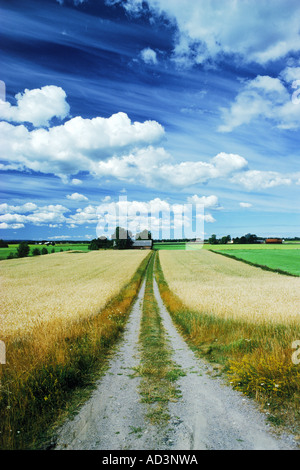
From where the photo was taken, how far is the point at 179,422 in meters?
5.56

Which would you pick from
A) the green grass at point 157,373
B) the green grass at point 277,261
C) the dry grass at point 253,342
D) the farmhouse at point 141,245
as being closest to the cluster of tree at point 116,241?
the farmhouse at point 141,245

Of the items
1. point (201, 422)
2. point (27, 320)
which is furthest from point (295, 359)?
point (27, 320)

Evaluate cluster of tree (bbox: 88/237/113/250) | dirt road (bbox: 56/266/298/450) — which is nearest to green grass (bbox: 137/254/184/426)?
dirt road (bbox: 56/266/298/450)

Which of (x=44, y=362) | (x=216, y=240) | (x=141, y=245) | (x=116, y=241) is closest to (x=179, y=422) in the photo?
(x=44, y=362)

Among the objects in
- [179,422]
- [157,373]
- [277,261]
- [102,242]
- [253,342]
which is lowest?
[277,261]

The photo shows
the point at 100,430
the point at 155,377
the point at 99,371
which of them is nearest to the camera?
the point at 100,430

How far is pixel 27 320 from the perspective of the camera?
1359 centimetres

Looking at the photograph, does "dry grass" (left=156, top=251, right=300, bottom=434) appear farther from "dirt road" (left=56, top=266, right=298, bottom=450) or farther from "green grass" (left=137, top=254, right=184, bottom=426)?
"green grass" (left=137, top=254, right=184, bottom=426)

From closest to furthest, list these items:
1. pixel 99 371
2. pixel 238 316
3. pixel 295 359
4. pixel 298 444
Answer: pixel 298 444 → pixel 295 359 → pixel 99 371 → pixel 238 316

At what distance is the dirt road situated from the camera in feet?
16.1

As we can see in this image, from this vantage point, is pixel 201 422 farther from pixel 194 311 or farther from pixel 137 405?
pixel 194 311

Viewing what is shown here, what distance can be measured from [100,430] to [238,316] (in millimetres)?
9550

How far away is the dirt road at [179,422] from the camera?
492cm

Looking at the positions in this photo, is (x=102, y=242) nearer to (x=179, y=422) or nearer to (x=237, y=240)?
(x=237, y=240)
